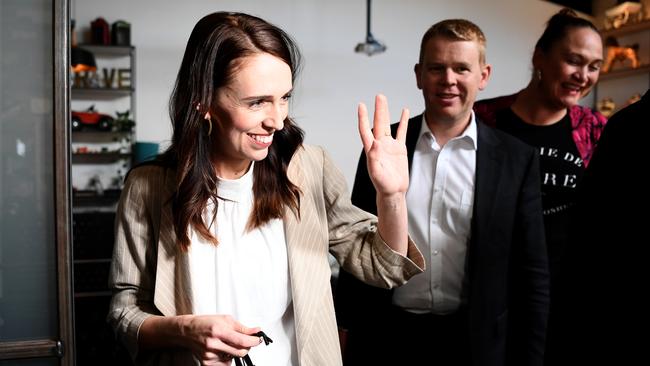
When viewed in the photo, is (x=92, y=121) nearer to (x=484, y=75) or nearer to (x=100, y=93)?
(x=100, y=93)

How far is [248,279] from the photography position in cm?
125

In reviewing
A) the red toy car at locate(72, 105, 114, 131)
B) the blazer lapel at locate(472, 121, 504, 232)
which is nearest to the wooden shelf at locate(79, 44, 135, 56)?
the red toy car at locate(72, 105, 114, 131)

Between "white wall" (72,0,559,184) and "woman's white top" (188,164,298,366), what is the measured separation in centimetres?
518

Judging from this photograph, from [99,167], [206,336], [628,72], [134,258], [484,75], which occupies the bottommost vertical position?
[99,167]

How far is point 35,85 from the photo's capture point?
4.51 ft

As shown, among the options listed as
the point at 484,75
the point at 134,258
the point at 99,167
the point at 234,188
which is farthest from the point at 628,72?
the point at 134,258

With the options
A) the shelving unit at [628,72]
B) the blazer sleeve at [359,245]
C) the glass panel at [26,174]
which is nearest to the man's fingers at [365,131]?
the blazer sleeve at [359,245]

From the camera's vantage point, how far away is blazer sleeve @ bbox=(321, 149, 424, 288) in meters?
1.32

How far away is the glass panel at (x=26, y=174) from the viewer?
1.37 meters

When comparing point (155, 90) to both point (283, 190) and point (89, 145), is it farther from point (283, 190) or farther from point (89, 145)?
point (283, 190)

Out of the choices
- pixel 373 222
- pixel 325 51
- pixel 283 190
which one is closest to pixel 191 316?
pixel 283 190

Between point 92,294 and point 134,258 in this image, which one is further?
point 92,294

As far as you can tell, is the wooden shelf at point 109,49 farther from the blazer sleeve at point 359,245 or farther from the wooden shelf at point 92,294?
the blazer sleeve at point 359,245

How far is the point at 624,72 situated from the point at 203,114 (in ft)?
20.3
